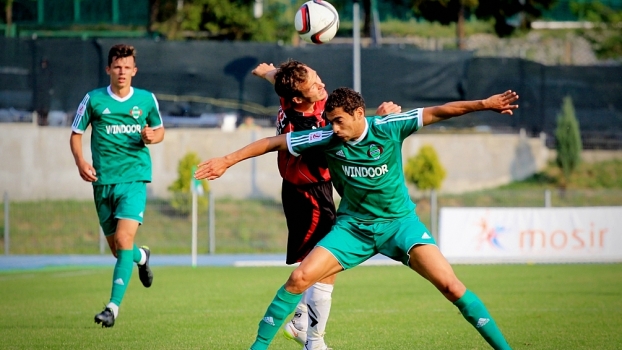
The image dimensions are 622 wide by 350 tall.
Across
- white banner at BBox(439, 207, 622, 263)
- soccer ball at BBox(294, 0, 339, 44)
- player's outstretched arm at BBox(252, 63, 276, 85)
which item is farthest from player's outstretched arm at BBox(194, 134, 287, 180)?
white banner at BBox(439, 207, 622, 263)

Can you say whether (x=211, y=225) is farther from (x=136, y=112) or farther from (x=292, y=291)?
(x=292, y=291)

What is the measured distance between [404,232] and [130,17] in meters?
22.6

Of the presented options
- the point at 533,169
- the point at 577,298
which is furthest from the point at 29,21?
the point at 577,298

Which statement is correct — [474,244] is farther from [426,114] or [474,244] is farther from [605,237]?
[426,114]

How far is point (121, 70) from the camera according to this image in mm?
9188

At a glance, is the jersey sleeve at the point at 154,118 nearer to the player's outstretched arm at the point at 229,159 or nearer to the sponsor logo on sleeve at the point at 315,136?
the player's outstretched arm at the point at 229,159

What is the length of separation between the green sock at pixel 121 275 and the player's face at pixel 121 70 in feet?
5.61

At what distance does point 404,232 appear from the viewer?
21.3 ft

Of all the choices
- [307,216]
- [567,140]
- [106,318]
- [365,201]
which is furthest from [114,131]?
[567,140]

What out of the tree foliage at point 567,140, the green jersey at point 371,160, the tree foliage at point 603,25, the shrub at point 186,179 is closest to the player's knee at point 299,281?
the green jersey at point 371,160

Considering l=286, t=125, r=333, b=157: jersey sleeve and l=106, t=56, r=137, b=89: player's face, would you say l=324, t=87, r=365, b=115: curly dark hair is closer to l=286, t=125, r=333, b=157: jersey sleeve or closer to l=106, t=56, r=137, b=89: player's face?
l=286, t=125, r=333, b=157: jersey sleeve

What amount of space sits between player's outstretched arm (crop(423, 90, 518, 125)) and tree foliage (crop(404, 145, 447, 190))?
18.0 m

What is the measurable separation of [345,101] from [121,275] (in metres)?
3.66

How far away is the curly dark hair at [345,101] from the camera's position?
6.32m
